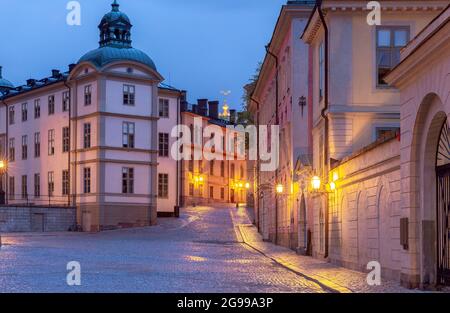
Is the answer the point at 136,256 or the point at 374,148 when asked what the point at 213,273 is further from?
the point at 136,256

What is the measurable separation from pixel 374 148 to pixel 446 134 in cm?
462

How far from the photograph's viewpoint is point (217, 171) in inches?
3984

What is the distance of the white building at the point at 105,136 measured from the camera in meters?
61.0

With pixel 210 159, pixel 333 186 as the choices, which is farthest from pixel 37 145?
pixel 333 186

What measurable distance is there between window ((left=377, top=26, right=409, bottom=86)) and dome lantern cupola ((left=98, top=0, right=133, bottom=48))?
40.2 metres

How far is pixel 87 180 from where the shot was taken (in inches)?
2435

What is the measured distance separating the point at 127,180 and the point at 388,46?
121ft

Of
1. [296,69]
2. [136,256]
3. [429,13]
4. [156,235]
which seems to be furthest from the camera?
[156,235]

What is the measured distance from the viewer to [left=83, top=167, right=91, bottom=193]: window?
202 ft

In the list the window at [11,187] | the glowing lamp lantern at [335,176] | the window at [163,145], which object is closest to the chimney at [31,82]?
the window at [11,187]

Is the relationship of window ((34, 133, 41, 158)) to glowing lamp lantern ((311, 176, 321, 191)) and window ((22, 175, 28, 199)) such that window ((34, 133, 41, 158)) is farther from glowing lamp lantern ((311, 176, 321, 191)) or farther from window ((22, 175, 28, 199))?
glowing lamp lantern ((311, 176, 321, 191))

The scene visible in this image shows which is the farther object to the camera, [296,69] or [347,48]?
[296,69]

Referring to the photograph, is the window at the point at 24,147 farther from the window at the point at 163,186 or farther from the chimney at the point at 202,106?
the chimney at the point at 202,106

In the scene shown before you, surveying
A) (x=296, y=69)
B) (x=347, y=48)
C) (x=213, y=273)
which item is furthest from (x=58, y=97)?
(x=213, y=273)
